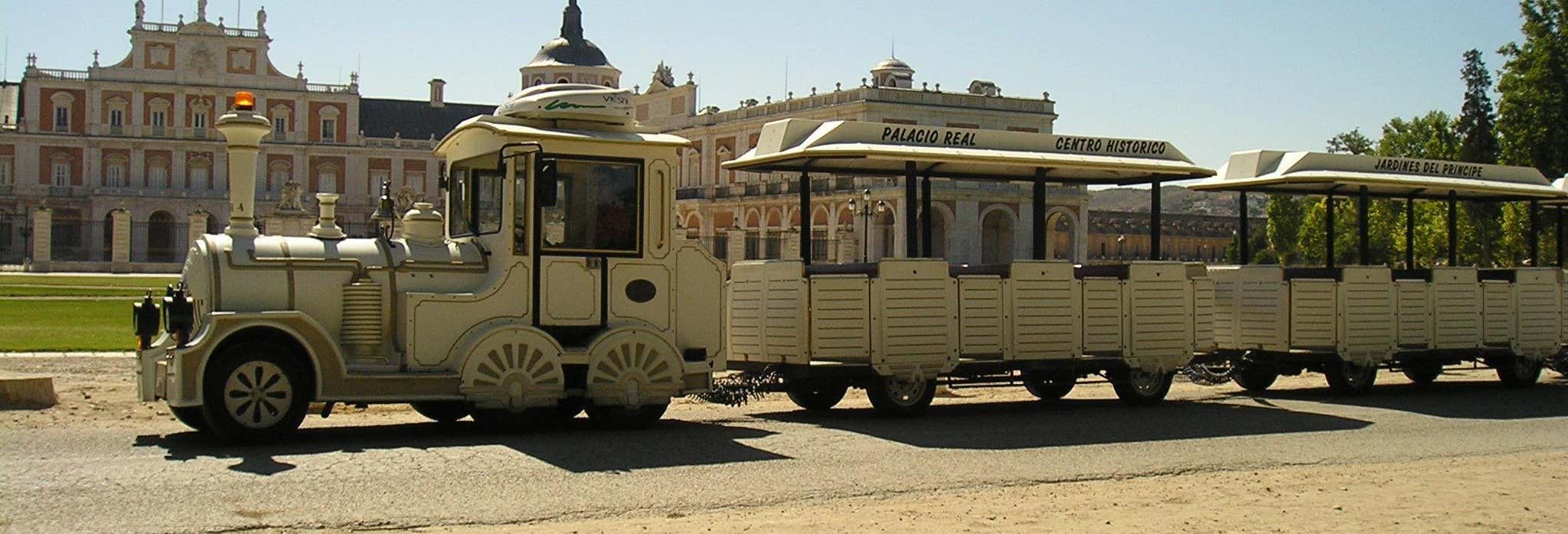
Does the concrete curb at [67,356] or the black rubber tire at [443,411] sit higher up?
the concrete curb at [67,356]

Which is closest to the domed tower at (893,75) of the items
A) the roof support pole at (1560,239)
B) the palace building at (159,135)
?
the palace building at (159,135)

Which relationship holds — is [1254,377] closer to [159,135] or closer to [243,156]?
[243,156]

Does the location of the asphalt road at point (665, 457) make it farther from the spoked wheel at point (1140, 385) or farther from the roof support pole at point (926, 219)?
the roof support pole at point (926, 219)

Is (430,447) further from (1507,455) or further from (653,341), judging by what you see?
(1507,455)

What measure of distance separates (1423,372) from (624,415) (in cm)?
1312

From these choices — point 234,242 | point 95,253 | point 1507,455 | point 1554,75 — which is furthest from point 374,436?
point 95,253

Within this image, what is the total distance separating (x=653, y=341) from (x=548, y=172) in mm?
1881

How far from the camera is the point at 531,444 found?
12633 millimetres

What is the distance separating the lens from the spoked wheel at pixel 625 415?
45.6 feet

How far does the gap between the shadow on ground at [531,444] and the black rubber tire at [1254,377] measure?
8.75m

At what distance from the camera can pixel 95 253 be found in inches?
3036

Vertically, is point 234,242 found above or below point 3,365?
above

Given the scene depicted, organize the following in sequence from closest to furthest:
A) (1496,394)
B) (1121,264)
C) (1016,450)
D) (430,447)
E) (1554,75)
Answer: (430,447) < (1016,450) < (1121,264) < (1496,394) < (1554,75)

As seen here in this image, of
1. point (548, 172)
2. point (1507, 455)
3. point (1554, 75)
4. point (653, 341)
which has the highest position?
point (1554, 75)
